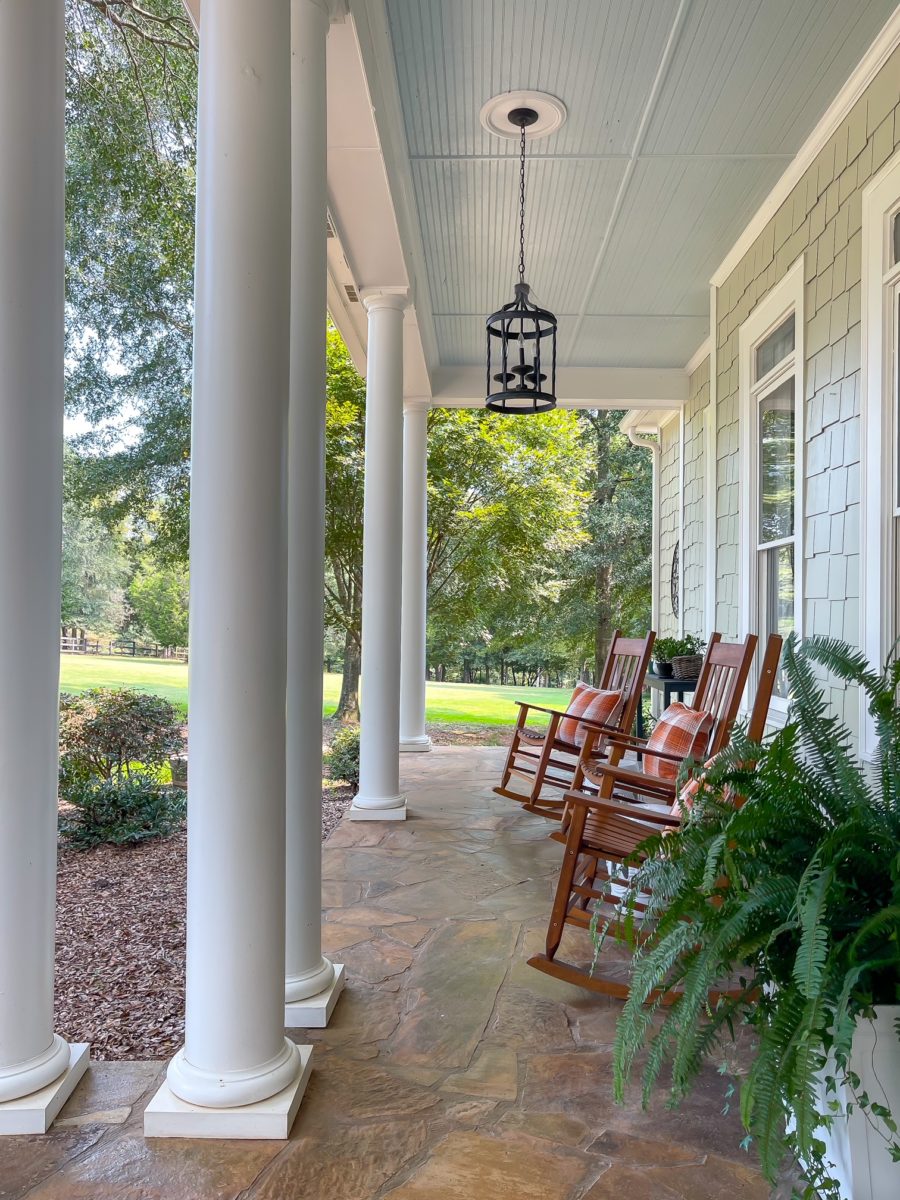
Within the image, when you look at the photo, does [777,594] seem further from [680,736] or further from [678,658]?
[680,736]

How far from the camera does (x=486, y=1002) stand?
7.81 ft

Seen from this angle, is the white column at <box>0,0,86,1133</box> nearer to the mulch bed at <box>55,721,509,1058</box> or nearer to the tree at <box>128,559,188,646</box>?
the mulch bed at <box>55,721,509,1058</box>

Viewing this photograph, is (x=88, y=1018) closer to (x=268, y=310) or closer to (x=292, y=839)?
(x=292, y=839)

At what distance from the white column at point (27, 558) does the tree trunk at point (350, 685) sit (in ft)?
25.4

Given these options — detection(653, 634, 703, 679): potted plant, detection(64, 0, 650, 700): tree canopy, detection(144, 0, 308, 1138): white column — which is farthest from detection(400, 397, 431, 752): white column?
detection(144, 0, 308, 1138): white column

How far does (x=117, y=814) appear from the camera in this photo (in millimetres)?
4461

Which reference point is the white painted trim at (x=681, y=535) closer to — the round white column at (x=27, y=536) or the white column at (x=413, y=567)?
the white column at (x=413, y=567)

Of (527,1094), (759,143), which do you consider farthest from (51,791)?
(759,143)

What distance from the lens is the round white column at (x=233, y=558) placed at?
176 cm

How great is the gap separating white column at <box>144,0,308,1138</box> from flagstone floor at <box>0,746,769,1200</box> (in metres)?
0.14

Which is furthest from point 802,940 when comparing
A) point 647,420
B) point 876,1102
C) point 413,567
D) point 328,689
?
point 328,689

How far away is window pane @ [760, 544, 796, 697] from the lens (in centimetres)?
431

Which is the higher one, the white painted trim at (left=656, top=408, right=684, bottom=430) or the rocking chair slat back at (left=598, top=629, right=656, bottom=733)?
the white painted trim at (left=656, top=408, right=684, bottom=430)

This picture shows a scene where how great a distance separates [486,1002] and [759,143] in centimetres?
355
